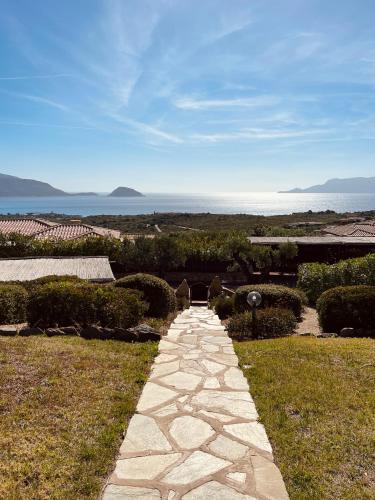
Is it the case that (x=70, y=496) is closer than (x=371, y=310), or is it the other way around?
(x=70, y=496)

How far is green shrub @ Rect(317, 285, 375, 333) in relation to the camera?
11.1 metres

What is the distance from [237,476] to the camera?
431 centimetres

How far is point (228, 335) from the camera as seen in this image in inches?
439

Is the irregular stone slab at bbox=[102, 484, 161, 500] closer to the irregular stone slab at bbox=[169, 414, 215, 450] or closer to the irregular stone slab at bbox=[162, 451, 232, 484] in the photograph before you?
the irregular stone slab at bbox=[162, 451, 232, 484]

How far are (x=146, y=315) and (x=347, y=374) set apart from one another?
7310 millimetres

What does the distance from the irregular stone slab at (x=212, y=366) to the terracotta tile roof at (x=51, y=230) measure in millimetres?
21325

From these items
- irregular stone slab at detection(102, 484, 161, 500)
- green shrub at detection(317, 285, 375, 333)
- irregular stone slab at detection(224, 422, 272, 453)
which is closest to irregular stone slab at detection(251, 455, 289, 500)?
irregular stone slab at detection(224, 422, 272, 453)

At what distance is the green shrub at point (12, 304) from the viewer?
38.4 feet

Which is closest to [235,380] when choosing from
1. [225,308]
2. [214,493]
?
[214,493]

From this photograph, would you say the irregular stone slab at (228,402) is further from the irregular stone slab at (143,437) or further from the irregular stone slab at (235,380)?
the irregular stone slab at (143,437)

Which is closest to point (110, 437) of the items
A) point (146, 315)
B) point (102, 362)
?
point (102, 362)

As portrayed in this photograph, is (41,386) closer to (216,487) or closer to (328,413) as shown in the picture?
(216,487)

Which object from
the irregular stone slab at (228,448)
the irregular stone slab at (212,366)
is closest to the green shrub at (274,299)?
the irregular stone slab at (212,366)

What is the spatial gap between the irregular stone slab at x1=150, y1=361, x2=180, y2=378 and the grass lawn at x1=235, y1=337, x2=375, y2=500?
1.31 metres
